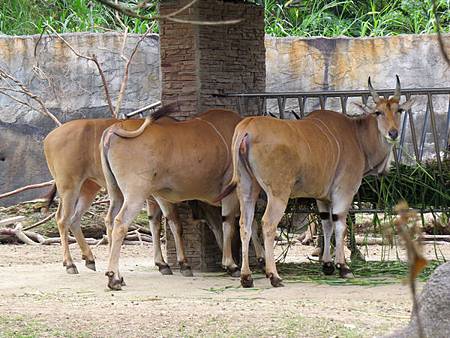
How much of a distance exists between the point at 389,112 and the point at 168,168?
1.92m

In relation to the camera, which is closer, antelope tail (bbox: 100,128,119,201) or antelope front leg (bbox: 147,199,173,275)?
antelope tail (bbox: 100,128,119,201)

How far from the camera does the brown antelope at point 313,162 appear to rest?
8.49 meters

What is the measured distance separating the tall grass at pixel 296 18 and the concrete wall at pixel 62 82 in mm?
1244

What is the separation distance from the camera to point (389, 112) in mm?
9078

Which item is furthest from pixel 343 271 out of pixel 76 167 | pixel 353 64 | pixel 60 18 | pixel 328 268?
pixel 60 18

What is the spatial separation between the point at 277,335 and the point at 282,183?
2688mm

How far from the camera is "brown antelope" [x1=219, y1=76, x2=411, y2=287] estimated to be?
8.49m

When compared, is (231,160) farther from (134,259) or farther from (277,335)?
(277,335)

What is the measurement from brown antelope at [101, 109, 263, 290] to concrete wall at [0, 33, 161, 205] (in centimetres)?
506

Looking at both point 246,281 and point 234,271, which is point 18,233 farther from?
point 246,281

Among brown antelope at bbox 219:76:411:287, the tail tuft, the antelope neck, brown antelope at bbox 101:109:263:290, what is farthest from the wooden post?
the antelope neck

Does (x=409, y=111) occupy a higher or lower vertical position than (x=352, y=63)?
lower

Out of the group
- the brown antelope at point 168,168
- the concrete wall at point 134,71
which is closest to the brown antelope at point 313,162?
the brown antelope at point 168,168

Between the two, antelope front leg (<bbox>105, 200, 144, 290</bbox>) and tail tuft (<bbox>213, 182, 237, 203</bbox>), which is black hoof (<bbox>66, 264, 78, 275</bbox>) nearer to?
antelope front leg (<bbox>105, 200, 144, 290</bbox>)
